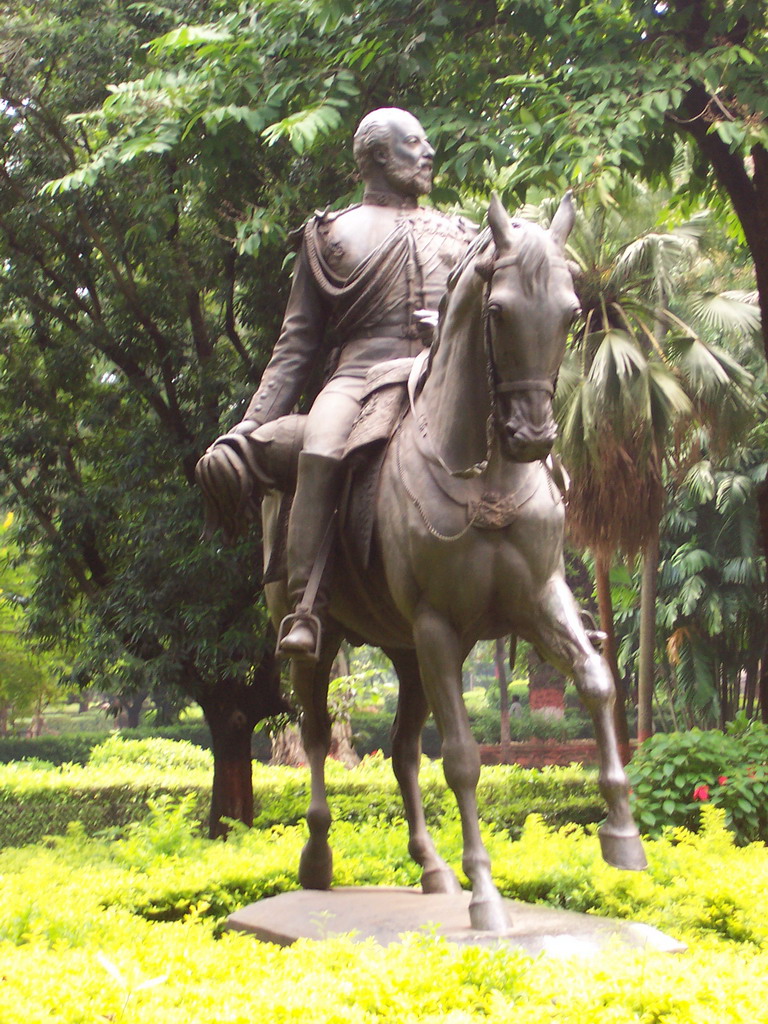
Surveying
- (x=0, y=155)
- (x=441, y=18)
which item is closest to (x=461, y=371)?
(x=441, y=18)

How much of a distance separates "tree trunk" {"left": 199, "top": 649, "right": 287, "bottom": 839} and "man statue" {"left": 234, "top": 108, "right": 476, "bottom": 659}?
16.3ft

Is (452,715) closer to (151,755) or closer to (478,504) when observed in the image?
(478,504)

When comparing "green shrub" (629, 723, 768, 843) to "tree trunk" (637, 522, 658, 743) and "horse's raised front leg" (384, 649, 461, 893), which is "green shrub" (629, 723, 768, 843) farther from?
"tree trunk" (637, 522, 658, 743)

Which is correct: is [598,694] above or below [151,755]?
above

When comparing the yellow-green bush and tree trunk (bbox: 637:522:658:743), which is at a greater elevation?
tree trunk (bbox: 637:522:658:743)

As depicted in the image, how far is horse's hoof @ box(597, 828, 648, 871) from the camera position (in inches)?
181

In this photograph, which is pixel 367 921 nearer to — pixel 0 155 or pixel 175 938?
pixel 175 938

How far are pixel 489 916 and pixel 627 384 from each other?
29.4 feet

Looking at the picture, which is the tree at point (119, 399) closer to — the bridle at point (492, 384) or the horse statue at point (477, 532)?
the horse statue at point (477, 532)

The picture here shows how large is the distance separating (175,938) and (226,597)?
4.91 metres

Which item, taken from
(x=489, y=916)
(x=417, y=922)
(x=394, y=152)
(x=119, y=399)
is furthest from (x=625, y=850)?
(x=119, y=399)

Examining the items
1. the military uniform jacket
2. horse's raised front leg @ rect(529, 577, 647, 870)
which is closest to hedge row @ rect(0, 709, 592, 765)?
the military uniform jacket

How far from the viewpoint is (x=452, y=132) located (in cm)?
804

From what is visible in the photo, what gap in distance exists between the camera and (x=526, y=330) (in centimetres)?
405
